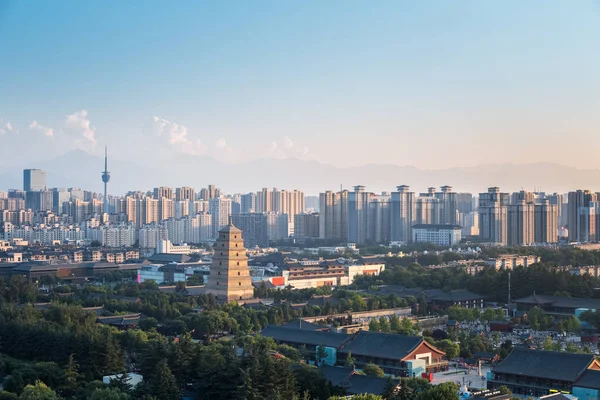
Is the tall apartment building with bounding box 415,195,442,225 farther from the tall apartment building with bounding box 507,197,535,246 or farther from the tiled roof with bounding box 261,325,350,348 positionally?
the tiled roof with bounding box 261,325,350,348

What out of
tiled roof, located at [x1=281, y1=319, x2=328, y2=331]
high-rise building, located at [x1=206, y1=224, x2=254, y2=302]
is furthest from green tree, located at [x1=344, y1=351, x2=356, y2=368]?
high-rise building, located at [x1=206, y1=224, x2=254, y2=302]

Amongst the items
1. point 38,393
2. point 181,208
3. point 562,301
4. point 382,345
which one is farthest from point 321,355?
point 181,208

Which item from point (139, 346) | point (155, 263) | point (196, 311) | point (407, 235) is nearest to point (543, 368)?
point (139, 346)

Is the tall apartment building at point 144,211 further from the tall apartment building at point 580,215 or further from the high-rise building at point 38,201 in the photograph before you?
the tall apartment building at point 580,215

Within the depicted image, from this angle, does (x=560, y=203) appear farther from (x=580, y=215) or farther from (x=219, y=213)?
(x=219, y=213)

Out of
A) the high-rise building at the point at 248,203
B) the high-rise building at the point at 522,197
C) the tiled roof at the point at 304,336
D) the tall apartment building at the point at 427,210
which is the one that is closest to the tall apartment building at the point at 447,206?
the tall apartment building at the point at 427,210
